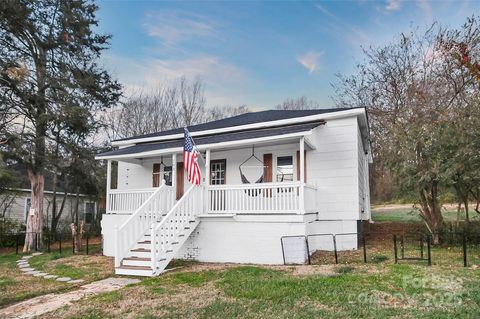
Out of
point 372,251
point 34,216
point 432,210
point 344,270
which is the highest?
point 432,210

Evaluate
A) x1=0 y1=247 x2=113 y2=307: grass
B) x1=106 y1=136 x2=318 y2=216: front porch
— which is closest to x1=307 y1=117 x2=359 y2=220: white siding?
x1=106 y1=136 x2=318 y2=216: front porch

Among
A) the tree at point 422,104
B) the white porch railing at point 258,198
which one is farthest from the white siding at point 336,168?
the tree at point 422,104

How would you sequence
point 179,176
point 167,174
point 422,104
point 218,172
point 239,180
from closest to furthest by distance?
point 239,180, point 218,172, point 179,176, point 167,174, point 422,104

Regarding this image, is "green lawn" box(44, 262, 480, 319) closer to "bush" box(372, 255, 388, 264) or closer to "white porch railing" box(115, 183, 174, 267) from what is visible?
"bush" box(372, 255, 388, 264)

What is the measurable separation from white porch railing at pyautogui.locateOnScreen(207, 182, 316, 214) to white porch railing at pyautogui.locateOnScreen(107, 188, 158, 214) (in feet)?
8.72

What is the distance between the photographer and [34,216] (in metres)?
16.1

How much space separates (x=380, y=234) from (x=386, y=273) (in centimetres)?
885

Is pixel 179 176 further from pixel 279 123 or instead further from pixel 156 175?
Answer: pixel 279 123

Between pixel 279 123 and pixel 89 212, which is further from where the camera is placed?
pixel 89 212

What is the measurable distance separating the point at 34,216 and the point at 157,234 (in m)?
10.2

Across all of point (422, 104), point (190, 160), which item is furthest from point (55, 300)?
point (422, 104)

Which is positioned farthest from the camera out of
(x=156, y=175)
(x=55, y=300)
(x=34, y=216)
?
(x=34, y=216)

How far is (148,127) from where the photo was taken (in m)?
29.2

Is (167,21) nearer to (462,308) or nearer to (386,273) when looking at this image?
(386,273)
